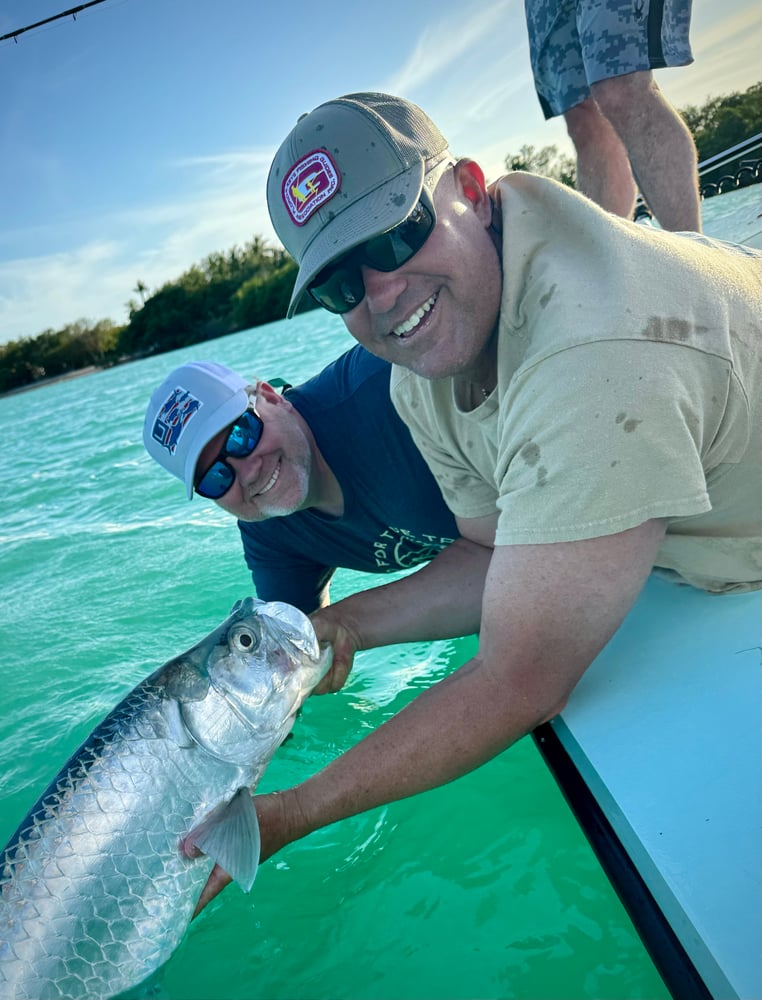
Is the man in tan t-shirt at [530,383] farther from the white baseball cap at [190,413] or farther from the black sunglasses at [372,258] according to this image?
the white baseball cap at [190,413]

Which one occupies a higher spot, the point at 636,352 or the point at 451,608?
the point at 636,352

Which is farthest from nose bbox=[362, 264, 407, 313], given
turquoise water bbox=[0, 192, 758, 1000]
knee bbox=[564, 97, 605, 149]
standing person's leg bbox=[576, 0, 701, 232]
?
knee bbox=[564, 97, 605, 149]

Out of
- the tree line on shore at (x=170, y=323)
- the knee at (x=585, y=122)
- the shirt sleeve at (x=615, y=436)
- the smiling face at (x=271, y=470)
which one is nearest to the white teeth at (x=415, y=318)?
the shirt sleeve at (x=615, y=436)

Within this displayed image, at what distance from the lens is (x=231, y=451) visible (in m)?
2.96

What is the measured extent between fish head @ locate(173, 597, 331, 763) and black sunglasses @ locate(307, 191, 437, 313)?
868mm

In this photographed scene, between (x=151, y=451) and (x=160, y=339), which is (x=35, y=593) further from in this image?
(x=160, y=339)

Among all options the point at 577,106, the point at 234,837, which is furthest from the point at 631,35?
the point at 234,837

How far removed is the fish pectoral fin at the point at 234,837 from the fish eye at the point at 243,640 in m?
0.36

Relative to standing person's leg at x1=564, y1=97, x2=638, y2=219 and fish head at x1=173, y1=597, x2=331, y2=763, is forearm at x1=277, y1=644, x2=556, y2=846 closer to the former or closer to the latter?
fish head at x1=173, y1=597, x2=331, y2=763

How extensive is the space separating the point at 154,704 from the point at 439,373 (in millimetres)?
1114

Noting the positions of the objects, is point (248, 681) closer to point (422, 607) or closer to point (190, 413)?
point (422, 607)

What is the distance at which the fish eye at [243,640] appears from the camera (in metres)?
2.08

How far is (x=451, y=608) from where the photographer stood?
2895 mm

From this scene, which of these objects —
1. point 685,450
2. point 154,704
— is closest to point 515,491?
point 685,450
